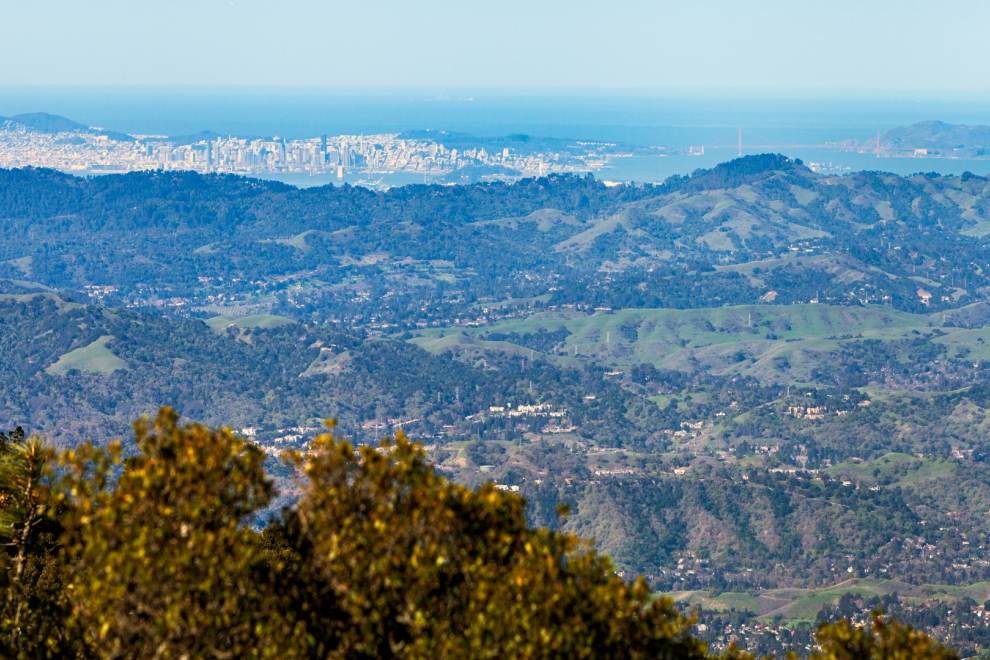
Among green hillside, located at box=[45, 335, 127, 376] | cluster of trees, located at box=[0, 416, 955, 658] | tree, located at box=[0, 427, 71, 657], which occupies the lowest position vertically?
green hillside, located at box=[45, 335, 127, 376]

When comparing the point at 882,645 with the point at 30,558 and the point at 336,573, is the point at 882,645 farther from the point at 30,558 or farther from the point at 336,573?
the point at 30,558

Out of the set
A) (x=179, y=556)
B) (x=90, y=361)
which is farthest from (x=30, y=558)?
(x=90, y=361)

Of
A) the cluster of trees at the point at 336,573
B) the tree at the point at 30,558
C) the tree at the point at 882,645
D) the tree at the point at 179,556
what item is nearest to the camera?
the tree at the point at 179,556

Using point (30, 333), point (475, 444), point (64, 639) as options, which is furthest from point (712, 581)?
point (30, 333)

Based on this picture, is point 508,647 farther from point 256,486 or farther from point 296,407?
point 296,407

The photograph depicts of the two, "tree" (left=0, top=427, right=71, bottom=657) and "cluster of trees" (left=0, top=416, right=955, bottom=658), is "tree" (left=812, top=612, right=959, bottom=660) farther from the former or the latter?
"tree" (left=0, top=427, right=71, bottom=657)

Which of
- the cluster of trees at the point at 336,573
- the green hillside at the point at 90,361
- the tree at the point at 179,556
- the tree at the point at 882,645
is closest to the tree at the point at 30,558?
the cluster of trees at the point at 336,573

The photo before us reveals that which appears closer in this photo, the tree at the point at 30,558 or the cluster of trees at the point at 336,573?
the cluster of trees at the point at 336,573

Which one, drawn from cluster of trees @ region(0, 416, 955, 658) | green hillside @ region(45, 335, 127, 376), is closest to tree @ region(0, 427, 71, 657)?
cluster of trees @ region(0, 416, 955, 658)

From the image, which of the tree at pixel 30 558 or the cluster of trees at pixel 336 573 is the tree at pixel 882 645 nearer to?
the cluster of trees at pixel 336 573
